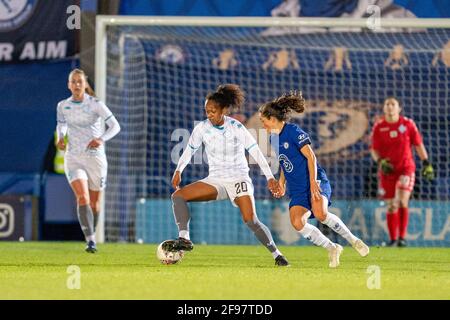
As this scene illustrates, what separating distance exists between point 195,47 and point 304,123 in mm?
1750

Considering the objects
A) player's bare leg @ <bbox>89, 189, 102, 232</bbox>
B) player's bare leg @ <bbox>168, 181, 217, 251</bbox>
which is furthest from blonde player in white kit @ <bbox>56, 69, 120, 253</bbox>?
player's bare leg @ <bbox>168, 181, 217, 251</bbox>

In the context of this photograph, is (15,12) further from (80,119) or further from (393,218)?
(393,218)

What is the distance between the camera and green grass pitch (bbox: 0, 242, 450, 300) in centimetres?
750

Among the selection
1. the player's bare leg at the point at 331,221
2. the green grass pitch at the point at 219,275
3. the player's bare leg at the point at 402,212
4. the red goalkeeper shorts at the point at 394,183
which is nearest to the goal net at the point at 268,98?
the red goalkeeper shorts at the point at 394,183

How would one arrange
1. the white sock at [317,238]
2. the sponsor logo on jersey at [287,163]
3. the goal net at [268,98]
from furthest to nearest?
the goal net at [268,98] < the sponsor logo on jersey at [287,163] < the white sock at [317,238]

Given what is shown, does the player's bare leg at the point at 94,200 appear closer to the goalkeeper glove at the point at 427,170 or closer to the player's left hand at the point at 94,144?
the player's left hand at the point at 94,144

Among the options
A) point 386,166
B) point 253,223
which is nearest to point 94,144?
point 253,223

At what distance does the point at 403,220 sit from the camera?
577 inches

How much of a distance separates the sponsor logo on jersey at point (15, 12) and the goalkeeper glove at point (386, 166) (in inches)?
192

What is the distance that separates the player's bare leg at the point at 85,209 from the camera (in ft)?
41.1

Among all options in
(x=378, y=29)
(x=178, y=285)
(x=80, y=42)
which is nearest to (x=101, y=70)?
(x=80, y=42)

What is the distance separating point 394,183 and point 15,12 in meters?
5.30

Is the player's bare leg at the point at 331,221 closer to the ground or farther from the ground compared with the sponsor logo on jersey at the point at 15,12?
closer to the ground

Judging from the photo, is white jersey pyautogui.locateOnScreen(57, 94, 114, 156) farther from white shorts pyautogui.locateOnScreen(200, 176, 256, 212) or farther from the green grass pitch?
white shorts pyautogui.locateOnScreen(200, 176, 256, 212)
